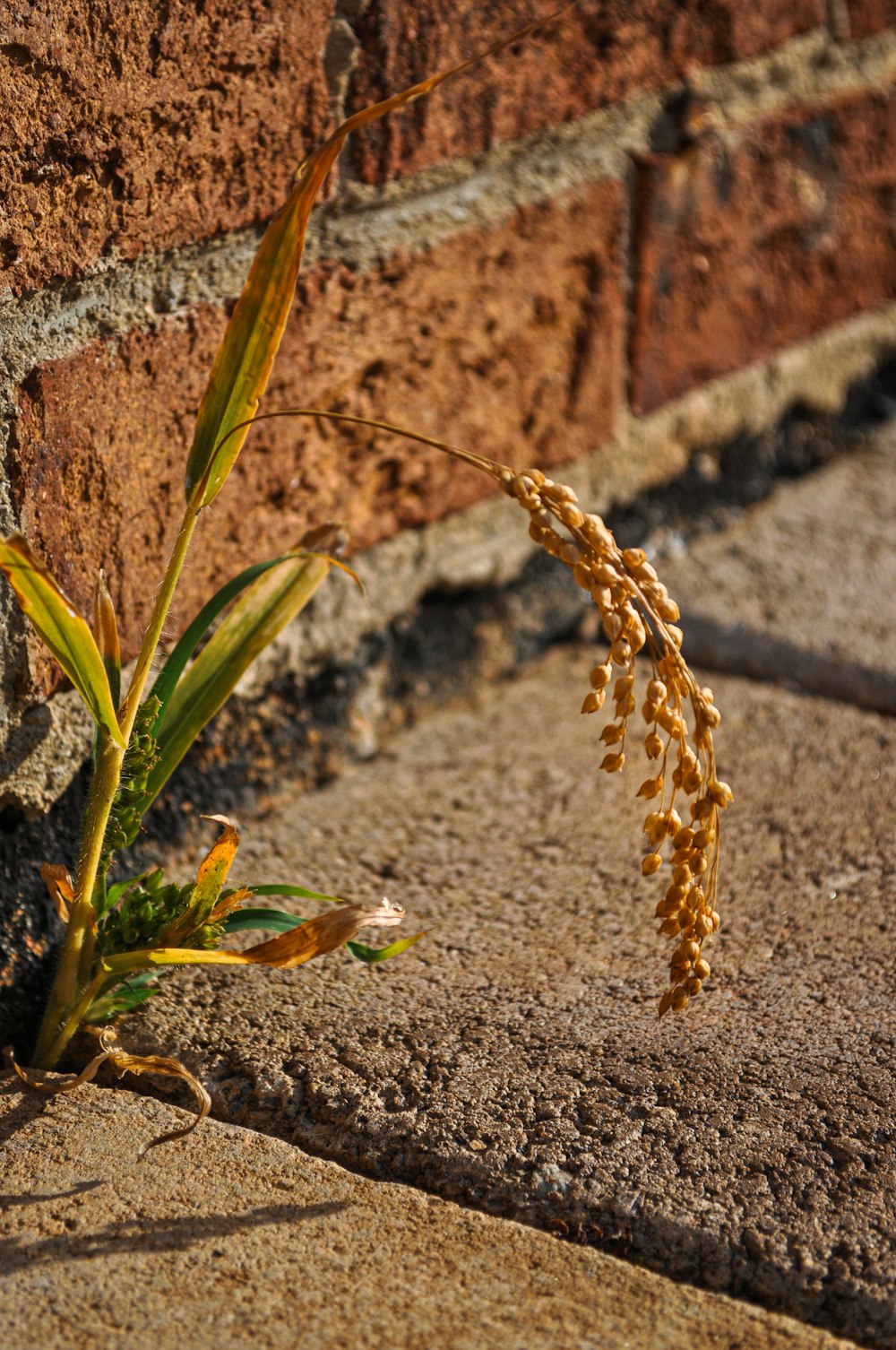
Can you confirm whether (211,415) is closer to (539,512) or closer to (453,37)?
(539,512)

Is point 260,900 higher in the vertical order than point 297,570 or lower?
lower

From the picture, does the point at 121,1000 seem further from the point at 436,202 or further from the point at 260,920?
the point at 436,202

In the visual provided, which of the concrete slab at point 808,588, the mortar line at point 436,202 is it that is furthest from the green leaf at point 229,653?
the concrete slab at point 808,588

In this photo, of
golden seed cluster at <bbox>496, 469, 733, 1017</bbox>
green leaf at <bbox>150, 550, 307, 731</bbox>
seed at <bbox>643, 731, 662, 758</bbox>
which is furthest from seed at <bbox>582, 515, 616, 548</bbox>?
green leaf at <bbox>150, 550, 307, 731</bbox>

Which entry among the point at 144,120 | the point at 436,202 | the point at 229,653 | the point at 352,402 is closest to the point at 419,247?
the point at 436,202

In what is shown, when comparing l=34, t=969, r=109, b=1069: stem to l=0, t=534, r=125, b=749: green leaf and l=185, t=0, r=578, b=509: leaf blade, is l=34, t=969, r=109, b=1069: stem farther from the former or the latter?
l=185, t=0, r=578, b=509: leaf blade

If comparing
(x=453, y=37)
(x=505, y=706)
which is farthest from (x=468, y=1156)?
(x=453, y=37)
